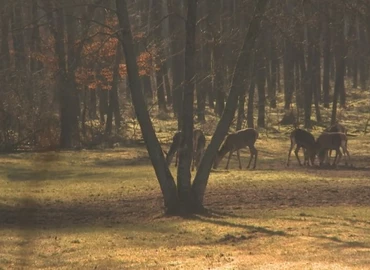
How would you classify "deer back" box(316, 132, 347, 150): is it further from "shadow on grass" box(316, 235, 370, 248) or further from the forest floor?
"shadow on grass" box(316, 235, 370, 248)

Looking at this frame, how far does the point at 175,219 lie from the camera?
1611cm

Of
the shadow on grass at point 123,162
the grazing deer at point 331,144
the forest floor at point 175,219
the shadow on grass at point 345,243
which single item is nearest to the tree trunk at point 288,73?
the shadow on grass at point 123,162

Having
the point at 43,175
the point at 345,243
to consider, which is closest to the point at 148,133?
the point at 345,243

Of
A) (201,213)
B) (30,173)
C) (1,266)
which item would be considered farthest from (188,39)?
(30,173)

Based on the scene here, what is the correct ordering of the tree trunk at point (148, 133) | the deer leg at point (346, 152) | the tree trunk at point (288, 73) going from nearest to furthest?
the tree trunk at point (148, 133)
the deer leg at point (346, 152)
the tree trunk at point (288, 73)

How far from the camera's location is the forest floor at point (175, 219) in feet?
39.4

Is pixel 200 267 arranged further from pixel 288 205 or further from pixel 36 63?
pixel 36 63

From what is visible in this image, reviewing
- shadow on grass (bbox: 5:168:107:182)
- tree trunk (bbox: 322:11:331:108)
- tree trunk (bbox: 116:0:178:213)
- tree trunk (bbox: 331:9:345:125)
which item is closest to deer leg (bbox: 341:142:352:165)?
tree trunk (bbox: 331:9:345:125)

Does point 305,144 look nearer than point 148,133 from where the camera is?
No

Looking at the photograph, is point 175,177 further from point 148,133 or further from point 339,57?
point 339,57

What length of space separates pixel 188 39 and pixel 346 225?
4884mm

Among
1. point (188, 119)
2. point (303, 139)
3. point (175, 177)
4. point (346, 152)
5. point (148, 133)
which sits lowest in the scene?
point (175, 177)

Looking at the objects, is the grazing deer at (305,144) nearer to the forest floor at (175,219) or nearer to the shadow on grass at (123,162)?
the forest floor at (175,219)

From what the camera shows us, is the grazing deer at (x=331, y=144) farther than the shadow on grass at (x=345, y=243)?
Yes
